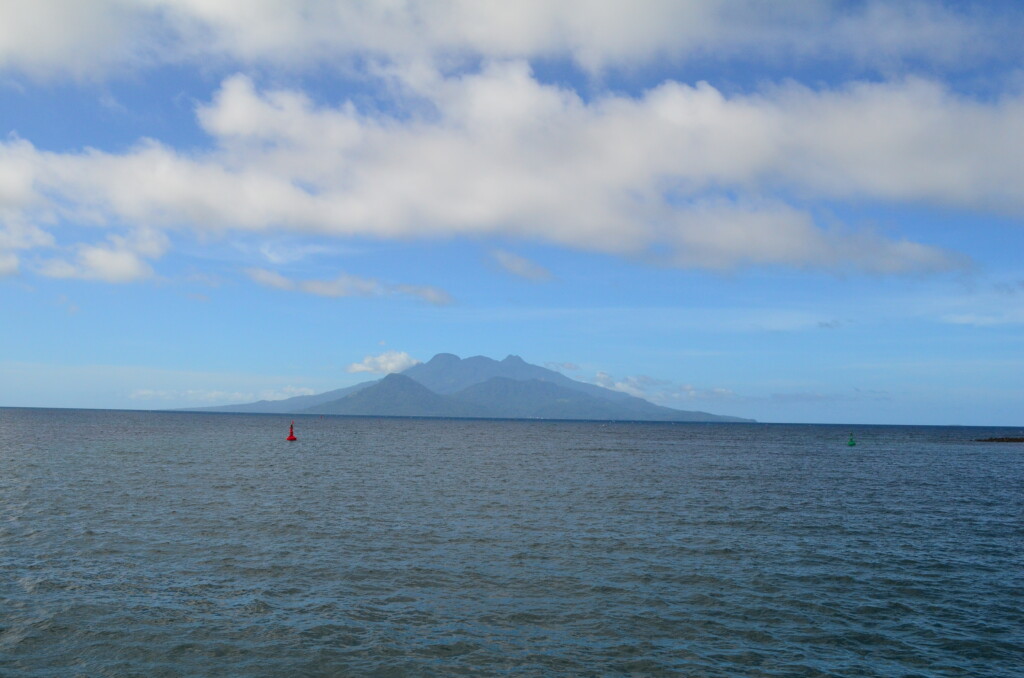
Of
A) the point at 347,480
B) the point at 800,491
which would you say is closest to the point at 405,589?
the point at 347,480

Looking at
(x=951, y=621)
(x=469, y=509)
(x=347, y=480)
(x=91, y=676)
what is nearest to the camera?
(x=91, y=676)

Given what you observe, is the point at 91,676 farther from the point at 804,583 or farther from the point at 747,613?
the point at 804,583

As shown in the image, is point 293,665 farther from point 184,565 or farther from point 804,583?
point 804,583

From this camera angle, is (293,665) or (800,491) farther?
(800,491)

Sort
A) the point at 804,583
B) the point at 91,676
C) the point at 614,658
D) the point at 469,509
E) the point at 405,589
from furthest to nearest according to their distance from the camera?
the point at 469,509, the point at 804,583, the point at 405,589, the point at 614,658, the point at 91,676

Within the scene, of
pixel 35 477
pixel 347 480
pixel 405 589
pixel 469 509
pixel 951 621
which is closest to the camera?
pixel 951 621

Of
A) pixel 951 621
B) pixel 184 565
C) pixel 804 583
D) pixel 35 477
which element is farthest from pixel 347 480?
pixel 951 621

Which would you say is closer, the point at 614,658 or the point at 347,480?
the point at 614,658

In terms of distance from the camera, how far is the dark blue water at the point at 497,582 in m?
20.8

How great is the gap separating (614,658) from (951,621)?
1347 cm

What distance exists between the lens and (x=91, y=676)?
1889 centimetres

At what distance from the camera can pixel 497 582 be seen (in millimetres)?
28531

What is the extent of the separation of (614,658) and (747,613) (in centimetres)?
705

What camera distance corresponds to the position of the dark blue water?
2080 centimetres
